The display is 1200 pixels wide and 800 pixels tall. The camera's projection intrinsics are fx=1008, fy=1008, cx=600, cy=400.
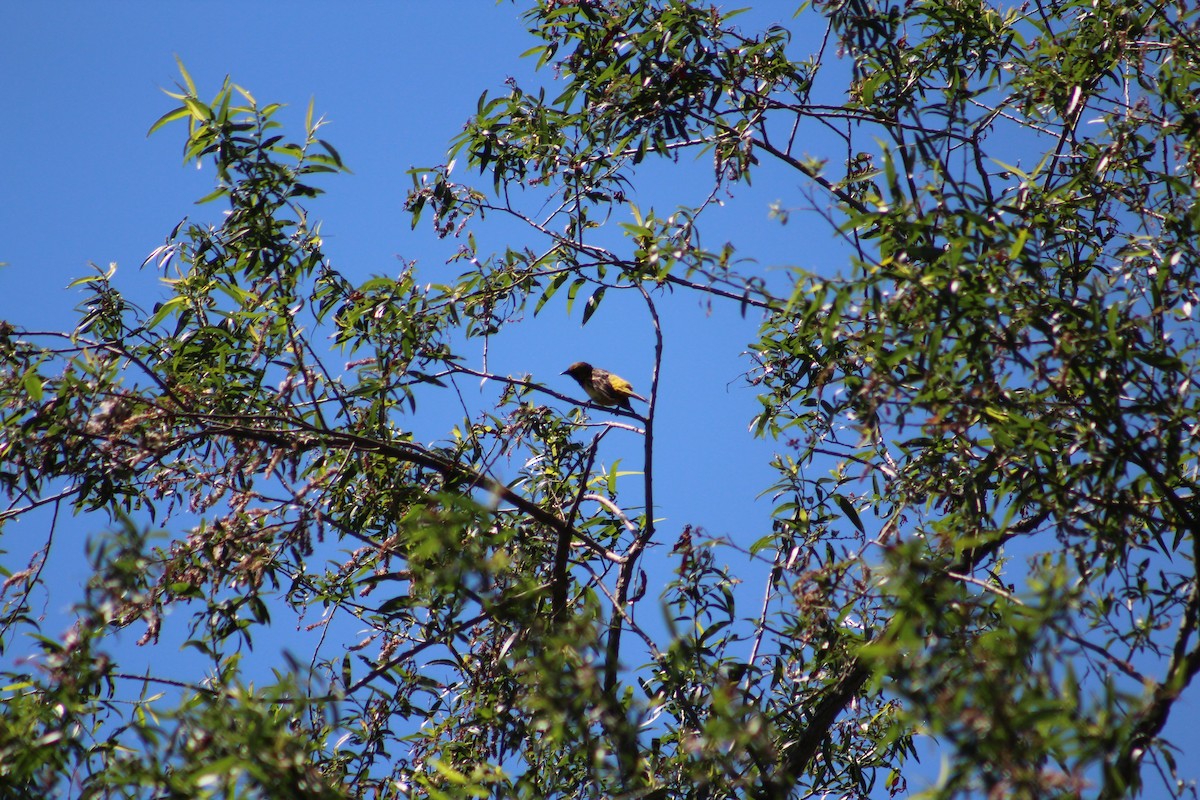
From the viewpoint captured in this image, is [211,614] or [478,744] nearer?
[211,614]

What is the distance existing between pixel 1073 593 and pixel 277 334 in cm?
341

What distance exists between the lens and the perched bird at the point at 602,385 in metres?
7.59

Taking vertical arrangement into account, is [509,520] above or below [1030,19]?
below

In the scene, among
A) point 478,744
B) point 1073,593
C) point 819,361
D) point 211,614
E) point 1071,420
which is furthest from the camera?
point 819,361

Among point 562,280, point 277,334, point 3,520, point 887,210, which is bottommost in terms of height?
point 3,520

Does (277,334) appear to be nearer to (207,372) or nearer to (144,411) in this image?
(207,372)

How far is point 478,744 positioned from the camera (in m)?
4.12

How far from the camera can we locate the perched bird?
24.9 feet

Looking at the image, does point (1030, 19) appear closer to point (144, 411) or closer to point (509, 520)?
point (509, 520)

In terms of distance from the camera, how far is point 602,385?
7.59 m

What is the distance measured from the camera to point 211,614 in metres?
3.75

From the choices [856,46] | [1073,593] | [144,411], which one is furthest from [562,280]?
[1073,593]

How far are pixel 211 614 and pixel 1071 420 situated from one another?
3103 millimetres

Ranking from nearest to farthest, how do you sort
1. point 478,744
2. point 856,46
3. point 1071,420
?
point 1071,420
point 478,744
point 856,46
